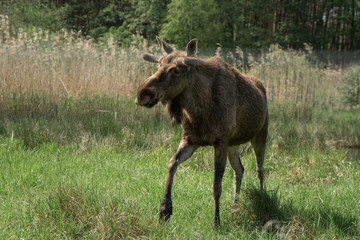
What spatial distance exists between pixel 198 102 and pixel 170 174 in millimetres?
753

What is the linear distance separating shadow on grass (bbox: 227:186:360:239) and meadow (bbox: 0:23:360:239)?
13 millimetres

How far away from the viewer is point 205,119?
3.85 metres

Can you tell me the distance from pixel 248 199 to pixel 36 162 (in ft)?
10.6

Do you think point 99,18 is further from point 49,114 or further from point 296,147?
point 296,147

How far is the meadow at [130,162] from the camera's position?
→ 12.2ft

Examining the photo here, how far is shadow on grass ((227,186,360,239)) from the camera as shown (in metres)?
3.85

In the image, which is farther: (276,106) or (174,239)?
(276,106)

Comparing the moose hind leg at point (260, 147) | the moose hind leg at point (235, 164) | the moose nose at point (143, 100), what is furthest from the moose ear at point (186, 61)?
the moose hind leg at point (260, 147)

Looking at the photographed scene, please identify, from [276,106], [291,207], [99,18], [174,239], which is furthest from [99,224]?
[99,18]

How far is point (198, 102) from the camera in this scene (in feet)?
12.5

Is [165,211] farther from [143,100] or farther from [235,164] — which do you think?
[235,164]

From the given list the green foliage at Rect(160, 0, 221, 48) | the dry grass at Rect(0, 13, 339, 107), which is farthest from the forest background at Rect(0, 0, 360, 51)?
the dry grass at Rect(0, 13, 339, 107)

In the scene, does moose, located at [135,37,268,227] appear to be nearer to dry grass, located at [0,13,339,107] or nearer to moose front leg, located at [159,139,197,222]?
moose front leg, located at [159,139,197,222]

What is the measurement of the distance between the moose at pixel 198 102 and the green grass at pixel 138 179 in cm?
34
